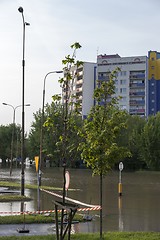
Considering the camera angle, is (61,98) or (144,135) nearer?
(61,98)

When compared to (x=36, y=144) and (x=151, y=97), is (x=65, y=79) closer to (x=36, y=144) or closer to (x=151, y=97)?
(x=36, y=144)

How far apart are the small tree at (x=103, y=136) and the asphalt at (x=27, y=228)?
2.77 metres

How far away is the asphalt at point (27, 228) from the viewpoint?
1216cm

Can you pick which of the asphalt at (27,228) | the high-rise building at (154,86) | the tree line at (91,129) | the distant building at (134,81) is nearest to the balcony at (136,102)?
the distant building at (134,81)

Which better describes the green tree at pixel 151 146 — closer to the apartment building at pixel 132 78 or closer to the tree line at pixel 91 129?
the apartment building at pixel 132 78

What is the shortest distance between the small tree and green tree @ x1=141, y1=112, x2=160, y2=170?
204 ft

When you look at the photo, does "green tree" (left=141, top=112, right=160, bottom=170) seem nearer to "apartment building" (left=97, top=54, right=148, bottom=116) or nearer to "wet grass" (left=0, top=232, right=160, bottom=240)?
"apartment building" (left=97, top=54, right=148, bottom=116)

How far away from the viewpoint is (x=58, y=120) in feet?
32.0

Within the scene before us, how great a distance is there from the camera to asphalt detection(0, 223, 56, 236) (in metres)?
12.2

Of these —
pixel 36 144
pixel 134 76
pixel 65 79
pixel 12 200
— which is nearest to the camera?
pixel 65 79

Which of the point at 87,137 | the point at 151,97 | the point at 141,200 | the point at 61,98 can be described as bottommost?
the point at 141,200

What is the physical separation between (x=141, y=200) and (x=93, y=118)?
45.0ft

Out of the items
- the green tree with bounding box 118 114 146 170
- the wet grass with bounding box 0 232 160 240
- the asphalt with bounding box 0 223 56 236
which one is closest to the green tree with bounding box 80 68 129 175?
the wet grass with bounding box 0 232 160 240

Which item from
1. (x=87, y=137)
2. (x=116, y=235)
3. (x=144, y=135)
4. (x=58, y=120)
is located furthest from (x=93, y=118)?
(x=144, y=135)
